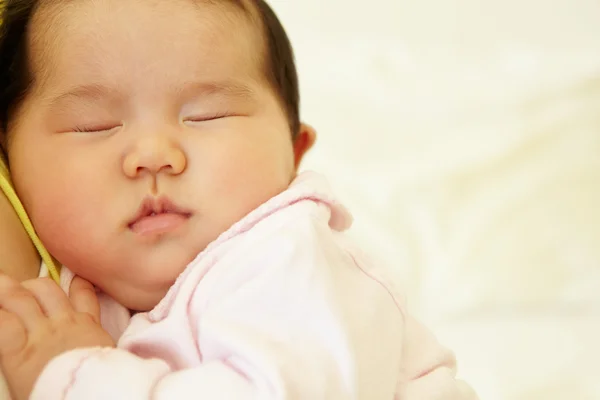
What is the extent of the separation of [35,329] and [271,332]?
228 millimetres

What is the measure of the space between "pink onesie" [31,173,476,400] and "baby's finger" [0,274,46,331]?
0.21 feet

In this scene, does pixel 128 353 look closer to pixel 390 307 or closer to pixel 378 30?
pixel 390 307

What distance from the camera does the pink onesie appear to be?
2.06 ft

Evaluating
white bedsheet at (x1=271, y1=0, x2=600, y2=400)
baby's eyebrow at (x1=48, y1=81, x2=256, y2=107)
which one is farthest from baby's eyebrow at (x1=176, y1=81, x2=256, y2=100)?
white bedsheet at (x1=271, y1=0, x2=600, y2=400)

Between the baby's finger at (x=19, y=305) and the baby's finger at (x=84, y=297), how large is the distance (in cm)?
7

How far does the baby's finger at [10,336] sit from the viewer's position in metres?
0.68

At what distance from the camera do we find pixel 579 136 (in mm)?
1466

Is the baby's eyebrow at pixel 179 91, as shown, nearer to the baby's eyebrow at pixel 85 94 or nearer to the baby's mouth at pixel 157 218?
the baby's eyebrow at pixel 85 94

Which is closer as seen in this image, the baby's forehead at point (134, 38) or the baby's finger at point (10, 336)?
the baby's finger at point (10, 336)

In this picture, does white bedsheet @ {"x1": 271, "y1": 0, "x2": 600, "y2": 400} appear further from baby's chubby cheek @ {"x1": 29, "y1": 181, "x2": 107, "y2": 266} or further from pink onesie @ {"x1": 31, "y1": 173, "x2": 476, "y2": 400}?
baby's chubby cheek @ {"x1": 29, "y1": 181, "x2": 107, "y2": 266}

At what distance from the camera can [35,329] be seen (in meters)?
0.70

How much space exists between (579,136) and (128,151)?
101 cm

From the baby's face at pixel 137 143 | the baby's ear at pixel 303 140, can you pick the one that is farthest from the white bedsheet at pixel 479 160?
the baby's face at pixel 137 143

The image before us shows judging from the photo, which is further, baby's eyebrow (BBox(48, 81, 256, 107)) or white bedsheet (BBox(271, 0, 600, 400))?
white bedsheet (BBox(271, 0, 600, 400))
